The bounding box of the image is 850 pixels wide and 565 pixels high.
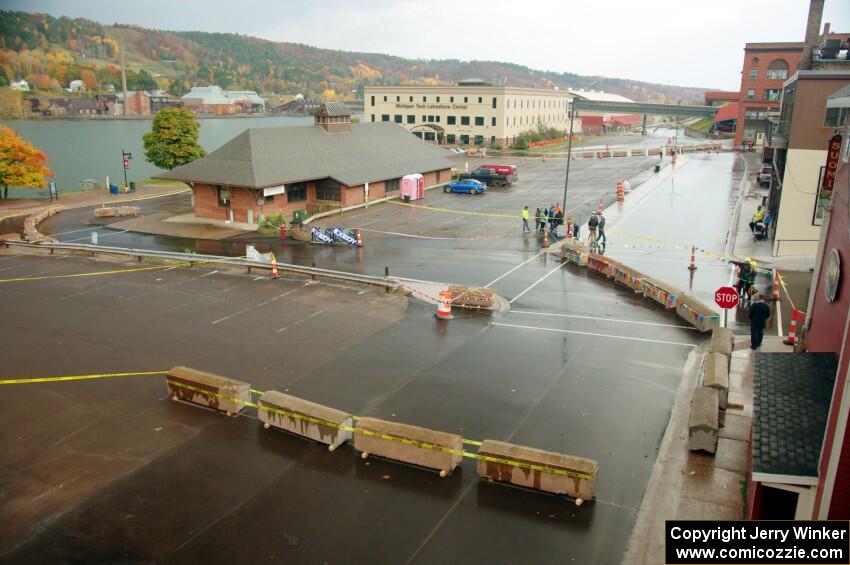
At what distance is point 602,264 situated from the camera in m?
28.0

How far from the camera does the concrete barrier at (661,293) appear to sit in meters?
22.6

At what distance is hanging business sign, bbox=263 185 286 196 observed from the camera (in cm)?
4166

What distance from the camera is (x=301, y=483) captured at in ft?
39.7

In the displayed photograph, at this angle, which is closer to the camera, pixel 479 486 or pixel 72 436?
pixel 479 486

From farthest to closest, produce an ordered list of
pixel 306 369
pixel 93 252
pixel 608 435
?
pixel 93 252 → pixel 306 369 → pixel 608 435

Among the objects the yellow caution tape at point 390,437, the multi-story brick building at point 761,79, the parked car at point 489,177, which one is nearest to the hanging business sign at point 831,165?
the yellow caution tape at point 390,437

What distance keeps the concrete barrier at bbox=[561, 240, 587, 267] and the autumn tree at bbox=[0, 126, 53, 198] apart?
44606 mm

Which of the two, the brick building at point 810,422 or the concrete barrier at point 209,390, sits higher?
the brick building at point 810,422

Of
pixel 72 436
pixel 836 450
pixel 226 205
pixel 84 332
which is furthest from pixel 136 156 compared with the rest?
pixel 836 450

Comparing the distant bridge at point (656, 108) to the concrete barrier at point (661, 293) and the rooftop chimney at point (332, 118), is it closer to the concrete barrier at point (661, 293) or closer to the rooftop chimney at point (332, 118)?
the rooftop chimney at point (332, 118)

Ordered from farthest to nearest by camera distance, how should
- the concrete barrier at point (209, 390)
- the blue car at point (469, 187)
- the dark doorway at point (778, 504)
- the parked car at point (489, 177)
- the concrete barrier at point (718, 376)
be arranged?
the parked car at point (489, 177), the blue car at point (469, 187), the concrete barrier at point (209, 390), the concrete barrier at point (718, 376), the dark doorway at point (778, 504)

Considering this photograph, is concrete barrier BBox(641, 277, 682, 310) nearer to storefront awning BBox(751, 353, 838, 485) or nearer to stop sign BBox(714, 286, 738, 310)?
stop sign BBox(714, 286, 738, 310)

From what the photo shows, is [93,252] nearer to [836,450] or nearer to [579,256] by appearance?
[579,256]

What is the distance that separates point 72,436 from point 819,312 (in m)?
17.2
